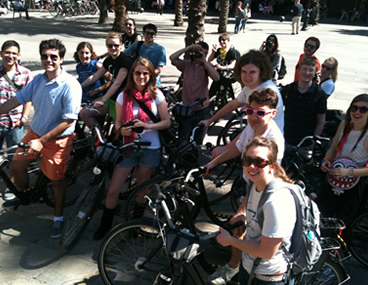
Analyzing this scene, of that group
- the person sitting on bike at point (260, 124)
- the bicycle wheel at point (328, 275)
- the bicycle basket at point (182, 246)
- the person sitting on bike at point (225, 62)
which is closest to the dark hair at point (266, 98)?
the person sitting on bike at point (260, 124)

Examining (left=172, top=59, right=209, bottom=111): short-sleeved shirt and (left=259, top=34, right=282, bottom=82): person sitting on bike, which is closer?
(left=172, top=59, right=209, bottom=111): short-sleeved shirt

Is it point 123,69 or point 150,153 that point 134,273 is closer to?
point 150,153

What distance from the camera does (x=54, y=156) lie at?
13.0 feet

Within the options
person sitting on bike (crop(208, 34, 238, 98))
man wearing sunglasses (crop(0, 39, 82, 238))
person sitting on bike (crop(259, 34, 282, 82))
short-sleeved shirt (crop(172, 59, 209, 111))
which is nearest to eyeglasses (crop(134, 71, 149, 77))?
man wearing sunglasses (crop(0, 39, 82, 238))

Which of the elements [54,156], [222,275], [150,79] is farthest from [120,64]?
[222,275]

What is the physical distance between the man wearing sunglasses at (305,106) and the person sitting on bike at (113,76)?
2.14 m

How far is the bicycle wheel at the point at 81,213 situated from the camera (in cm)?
379

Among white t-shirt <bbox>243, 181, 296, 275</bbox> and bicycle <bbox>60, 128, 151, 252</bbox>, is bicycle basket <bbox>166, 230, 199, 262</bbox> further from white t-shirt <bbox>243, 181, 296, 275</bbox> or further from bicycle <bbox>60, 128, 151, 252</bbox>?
bicycle <bbox>60, 128, 151, 252</bbox>

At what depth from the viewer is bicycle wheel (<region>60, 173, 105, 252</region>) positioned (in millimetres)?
3789

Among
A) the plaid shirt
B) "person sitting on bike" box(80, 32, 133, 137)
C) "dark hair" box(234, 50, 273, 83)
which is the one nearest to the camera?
"dark hair" box(234, 50, 273, 83)

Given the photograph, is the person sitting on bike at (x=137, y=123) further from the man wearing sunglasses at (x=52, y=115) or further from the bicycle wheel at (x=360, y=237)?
the bicycle wheel at (x=360, y=237)

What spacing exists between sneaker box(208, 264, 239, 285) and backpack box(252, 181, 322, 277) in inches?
25.5

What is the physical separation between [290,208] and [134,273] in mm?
1912

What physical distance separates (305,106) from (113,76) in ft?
8.90
